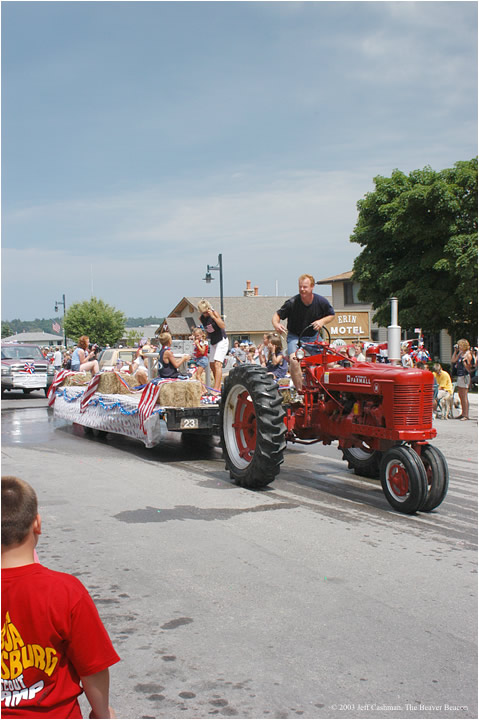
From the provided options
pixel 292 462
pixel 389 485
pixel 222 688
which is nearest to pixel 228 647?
pixel 222 688

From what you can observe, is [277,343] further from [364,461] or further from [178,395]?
[364,461]

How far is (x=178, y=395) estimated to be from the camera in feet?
32.9

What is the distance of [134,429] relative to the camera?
35.7 ft

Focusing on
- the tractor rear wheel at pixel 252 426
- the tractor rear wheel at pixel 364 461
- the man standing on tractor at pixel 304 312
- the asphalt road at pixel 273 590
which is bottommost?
the asphalt road at pixel 273 590

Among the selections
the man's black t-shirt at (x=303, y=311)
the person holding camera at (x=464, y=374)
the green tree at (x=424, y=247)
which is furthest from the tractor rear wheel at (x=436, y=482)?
the green tree at (x=424, y=247)

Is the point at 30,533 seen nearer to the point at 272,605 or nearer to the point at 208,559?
the point at 272,605

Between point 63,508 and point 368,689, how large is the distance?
169 inches

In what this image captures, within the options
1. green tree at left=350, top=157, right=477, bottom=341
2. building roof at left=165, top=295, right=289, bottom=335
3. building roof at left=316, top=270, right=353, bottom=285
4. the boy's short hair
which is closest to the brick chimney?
building roof at left=165, top=295, right=289, bottom=335

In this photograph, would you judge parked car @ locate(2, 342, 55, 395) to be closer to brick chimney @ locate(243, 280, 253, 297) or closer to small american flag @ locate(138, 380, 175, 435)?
small american flag @ locate(138, 380, 175, 435)

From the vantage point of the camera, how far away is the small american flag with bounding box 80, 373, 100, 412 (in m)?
12.6

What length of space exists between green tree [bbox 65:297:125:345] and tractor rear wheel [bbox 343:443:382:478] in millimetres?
84822

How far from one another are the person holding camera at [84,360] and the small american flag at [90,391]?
317 centimetres

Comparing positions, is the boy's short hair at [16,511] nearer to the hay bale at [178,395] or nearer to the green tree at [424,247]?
the hay bale at [178,395]

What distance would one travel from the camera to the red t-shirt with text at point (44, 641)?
79.5 inches
